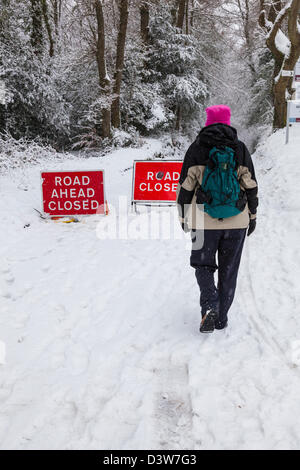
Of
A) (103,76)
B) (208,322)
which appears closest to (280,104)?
(103,76)

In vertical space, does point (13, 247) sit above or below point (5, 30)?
below

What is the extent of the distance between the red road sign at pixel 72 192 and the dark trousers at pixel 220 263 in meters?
4.96

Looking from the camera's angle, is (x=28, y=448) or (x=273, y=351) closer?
(x=28, y=448)

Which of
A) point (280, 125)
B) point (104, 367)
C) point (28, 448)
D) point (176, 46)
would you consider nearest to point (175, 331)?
point (104, 367)

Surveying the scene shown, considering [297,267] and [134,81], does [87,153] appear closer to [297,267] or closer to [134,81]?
[134,81]

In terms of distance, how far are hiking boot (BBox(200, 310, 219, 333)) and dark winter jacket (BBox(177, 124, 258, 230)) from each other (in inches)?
33.2

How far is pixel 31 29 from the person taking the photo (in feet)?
51.6

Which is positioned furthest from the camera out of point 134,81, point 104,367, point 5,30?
point 134,81

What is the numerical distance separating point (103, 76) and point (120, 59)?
1.18 meters

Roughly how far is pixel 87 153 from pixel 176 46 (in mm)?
9601

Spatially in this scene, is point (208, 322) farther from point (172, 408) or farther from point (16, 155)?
point (16, 155)

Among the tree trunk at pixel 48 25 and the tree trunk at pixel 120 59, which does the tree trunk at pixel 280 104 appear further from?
the tree trunk at pixel 48 25

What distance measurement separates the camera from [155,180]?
8664 millimetres

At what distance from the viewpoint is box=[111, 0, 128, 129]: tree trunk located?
1589 centimetres
